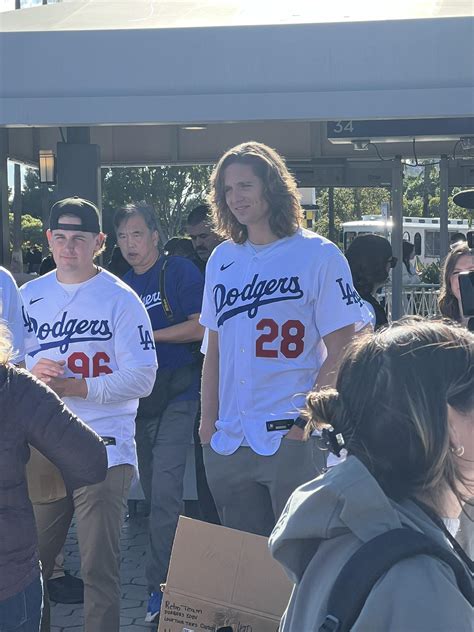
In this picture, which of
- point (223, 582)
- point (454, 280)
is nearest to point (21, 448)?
point (223, 582)

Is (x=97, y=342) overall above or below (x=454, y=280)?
below

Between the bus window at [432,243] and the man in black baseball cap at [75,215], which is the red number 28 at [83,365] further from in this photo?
the bus window at [432,243]

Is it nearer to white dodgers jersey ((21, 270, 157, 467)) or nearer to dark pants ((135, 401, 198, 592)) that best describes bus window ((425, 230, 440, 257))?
dark pants ((135, 401, 198, 592))

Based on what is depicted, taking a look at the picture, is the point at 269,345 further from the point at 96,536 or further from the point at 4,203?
the point at 4,203

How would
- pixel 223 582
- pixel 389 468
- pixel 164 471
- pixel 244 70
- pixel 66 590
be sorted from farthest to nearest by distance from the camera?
pixel 244 70 < pixel 66 590 < pixel 164 471 < pixel 223 582 < pixel 389 468

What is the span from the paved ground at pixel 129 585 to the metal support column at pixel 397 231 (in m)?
4.78

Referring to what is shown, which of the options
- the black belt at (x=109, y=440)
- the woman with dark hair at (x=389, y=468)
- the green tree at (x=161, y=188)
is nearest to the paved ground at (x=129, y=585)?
the black belt at (x=109, y=440)

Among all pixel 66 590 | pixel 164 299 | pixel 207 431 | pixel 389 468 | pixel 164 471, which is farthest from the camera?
pixel 66 590

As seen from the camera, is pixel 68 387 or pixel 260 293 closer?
pixel 260 293

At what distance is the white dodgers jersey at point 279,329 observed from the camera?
3.27 meters

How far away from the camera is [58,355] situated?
147 inches

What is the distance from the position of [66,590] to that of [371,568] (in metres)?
3.88

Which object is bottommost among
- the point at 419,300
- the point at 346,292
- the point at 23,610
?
the point at 23,610

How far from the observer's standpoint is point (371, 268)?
4750 mm
